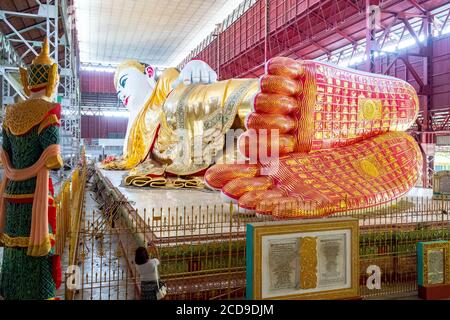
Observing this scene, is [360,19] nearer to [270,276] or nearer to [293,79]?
[293,79]

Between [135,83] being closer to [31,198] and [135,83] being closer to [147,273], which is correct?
[31,198]

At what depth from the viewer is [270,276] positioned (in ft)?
8.30

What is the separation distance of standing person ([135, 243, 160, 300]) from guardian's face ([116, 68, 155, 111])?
667 centimetres

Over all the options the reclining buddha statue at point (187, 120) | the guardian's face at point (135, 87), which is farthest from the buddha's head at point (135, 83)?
the reclining buddha statue at point (187, 120)

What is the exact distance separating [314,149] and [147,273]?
2.21m

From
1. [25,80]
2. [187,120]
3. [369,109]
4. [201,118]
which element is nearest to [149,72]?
[187,120]

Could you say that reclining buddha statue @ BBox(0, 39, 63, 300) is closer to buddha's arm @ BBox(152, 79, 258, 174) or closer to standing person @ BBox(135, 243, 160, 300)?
standing person @ BBox(135, 243, 160, 300)

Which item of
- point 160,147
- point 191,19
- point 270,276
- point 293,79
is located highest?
point 191,19

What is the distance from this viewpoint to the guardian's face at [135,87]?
8516mm

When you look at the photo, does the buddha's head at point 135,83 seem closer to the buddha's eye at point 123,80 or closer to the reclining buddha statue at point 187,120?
the buddha's eye at point 123,80

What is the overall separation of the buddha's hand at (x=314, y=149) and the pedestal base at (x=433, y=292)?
843 millimetres

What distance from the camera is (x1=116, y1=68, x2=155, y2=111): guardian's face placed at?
27.9 ft
